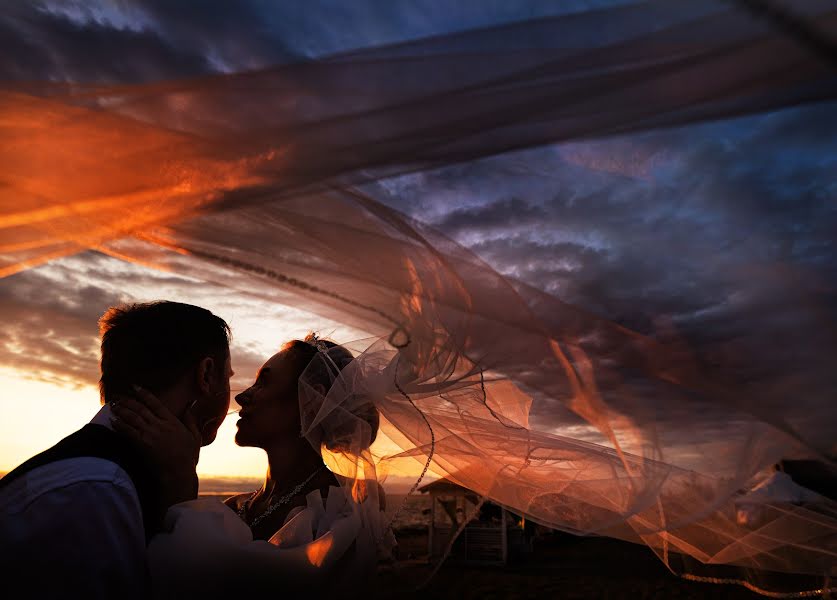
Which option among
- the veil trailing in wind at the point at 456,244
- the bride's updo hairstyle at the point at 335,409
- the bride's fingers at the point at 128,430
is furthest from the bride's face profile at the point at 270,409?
the bride's fingers at the point at 128,430

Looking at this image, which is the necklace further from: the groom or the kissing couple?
the groom

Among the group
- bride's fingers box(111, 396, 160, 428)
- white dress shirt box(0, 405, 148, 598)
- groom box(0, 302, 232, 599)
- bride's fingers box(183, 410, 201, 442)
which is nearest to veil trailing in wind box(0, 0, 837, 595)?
bride's fingers box(183, 410, 201, 442)

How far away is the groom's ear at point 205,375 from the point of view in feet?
8.41

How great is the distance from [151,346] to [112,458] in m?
0.65

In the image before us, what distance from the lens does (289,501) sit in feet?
10.4

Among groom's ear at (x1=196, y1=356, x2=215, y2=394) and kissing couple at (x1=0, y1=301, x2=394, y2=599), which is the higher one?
groom's ear at (x1=196, y1=356, x2=215, y2=394)

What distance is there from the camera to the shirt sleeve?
1685 mm

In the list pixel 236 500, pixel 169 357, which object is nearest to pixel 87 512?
pixel 169 357

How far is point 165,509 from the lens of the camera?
217 cm

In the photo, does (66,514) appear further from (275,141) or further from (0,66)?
(0,66)

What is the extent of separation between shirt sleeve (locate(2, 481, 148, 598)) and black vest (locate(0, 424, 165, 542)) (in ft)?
0.52

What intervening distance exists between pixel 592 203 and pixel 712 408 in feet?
3.50

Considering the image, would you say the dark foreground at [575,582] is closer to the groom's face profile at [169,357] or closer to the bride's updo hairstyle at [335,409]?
the bride's updo hairstyle at [335,409]

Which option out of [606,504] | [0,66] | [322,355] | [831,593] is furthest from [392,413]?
[831,593]
